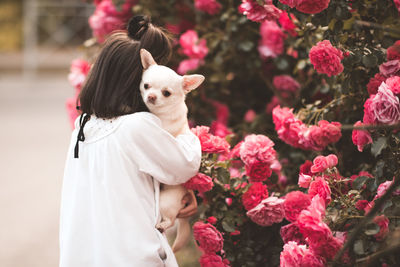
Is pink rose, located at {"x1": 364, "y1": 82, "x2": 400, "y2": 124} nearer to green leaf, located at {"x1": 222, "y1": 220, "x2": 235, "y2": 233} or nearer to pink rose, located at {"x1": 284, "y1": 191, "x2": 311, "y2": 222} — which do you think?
pink rose, located at {"x1": 284, "y1": 191, "x2": 311, "y2": 222}

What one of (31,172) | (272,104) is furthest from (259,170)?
(31,172)

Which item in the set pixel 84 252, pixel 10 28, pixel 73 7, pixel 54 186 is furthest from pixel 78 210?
pixel 10 28

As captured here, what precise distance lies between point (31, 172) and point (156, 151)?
363cm

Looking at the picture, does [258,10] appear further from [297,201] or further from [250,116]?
[250,116]

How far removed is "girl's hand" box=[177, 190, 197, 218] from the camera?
69.3 inches

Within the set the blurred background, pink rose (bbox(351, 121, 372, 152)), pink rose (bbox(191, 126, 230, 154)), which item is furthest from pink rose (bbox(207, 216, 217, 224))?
the blurred background

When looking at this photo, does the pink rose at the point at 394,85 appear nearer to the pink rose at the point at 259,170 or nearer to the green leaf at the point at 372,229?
the green leaf at the point at 372,229

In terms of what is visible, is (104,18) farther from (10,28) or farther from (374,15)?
(10,28)

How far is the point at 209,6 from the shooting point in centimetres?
238

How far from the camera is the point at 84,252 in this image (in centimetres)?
160

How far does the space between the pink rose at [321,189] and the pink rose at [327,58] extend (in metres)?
0.38

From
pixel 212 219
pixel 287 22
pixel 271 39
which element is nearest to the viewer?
pixel 212 219

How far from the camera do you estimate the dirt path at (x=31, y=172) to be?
335 centimetres

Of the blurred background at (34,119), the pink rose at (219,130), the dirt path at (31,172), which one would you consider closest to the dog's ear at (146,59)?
the pink rose at (219,130)
